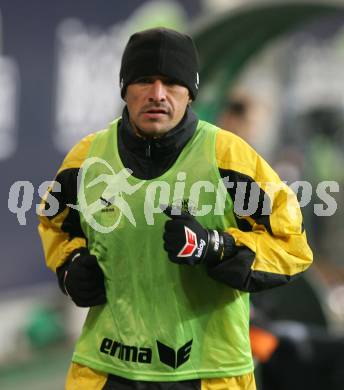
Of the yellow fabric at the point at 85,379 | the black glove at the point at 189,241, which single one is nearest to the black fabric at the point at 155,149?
the black glove at the point at 189,241

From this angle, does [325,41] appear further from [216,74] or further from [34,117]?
[216,74]

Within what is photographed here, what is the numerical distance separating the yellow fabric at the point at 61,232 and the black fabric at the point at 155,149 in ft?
0.53

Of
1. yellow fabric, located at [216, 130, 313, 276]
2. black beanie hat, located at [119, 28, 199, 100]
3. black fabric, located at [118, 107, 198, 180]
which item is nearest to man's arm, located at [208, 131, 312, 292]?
yellow fabric, located at [216, 130, 313, 276]

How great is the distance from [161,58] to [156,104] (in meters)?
0.14

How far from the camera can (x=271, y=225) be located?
299cm

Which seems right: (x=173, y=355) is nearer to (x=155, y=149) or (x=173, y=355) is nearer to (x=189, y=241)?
(x=189, y=241)

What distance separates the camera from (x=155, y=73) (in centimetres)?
301

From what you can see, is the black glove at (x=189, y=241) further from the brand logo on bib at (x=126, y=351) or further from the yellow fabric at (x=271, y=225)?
the brand logo on bib at (x=126, y=351)

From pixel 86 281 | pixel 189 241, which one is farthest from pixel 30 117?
pixel 189 241

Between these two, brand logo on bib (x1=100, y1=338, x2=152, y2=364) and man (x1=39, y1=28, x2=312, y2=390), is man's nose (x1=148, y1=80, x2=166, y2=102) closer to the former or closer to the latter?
man (x1=39, y1=28, x2=312, y2=390)

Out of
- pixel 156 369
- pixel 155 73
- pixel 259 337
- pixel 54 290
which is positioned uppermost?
pixel 155 73

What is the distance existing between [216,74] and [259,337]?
1.85 metres

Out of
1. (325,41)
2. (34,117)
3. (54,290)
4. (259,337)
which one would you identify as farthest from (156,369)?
(325,41)

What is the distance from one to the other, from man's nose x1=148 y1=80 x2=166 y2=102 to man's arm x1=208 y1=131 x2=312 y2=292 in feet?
0.69
